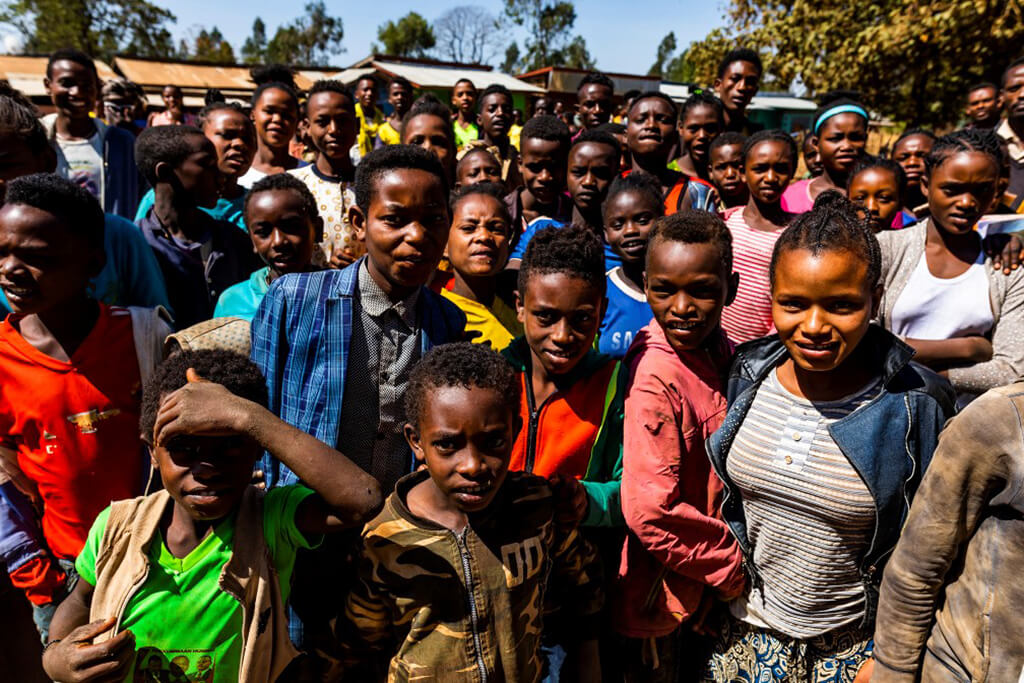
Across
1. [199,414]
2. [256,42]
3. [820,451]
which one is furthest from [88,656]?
[256,42]

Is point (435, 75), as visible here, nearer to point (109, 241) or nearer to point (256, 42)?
point (109, 241)

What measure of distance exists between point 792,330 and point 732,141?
2.93 m

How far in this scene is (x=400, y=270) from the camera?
7.04ft

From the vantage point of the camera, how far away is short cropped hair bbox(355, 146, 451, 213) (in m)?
2.21

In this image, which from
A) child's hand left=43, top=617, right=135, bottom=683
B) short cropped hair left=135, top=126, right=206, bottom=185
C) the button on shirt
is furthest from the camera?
short cropped hair left=135, top=126, right=206, bottom=185

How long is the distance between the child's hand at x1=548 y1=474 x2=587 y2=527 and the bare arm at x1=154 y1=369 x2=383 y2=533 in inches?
20.5

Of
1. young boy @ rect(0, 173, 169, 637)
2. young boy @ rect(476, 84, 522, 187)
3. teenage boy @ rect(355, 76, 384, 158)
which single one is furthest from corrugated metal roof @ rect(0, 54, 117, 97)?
young boy @ rect(0, 173, 169, 637)

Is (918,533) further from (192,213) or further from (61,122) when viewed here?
(61,122)

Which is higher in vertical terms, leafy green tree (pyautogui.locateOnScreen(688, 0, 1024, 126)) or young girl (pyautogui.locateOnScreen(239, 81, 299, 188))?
leafy green tree (pyautogui.locateOnScreen(688, 0, 1024, 126))

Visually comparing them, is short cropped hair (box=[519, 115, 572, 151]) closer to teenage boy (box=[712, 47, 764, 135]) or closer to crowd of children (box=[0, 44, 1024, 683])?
crowd of children (box=[0, 44, 1024, 683])

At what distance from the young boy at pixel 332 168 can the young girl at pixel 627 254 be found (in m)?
1.36

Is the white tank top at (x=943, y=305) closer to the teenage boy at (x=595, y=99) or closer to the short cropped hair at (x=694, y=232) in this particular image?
the short cropped hair at (x=694, y=232)

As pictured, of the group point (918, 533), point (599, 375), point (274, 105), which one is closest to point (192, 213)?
point (274, 105)

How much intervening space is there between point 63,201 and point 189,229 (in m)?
1.24
